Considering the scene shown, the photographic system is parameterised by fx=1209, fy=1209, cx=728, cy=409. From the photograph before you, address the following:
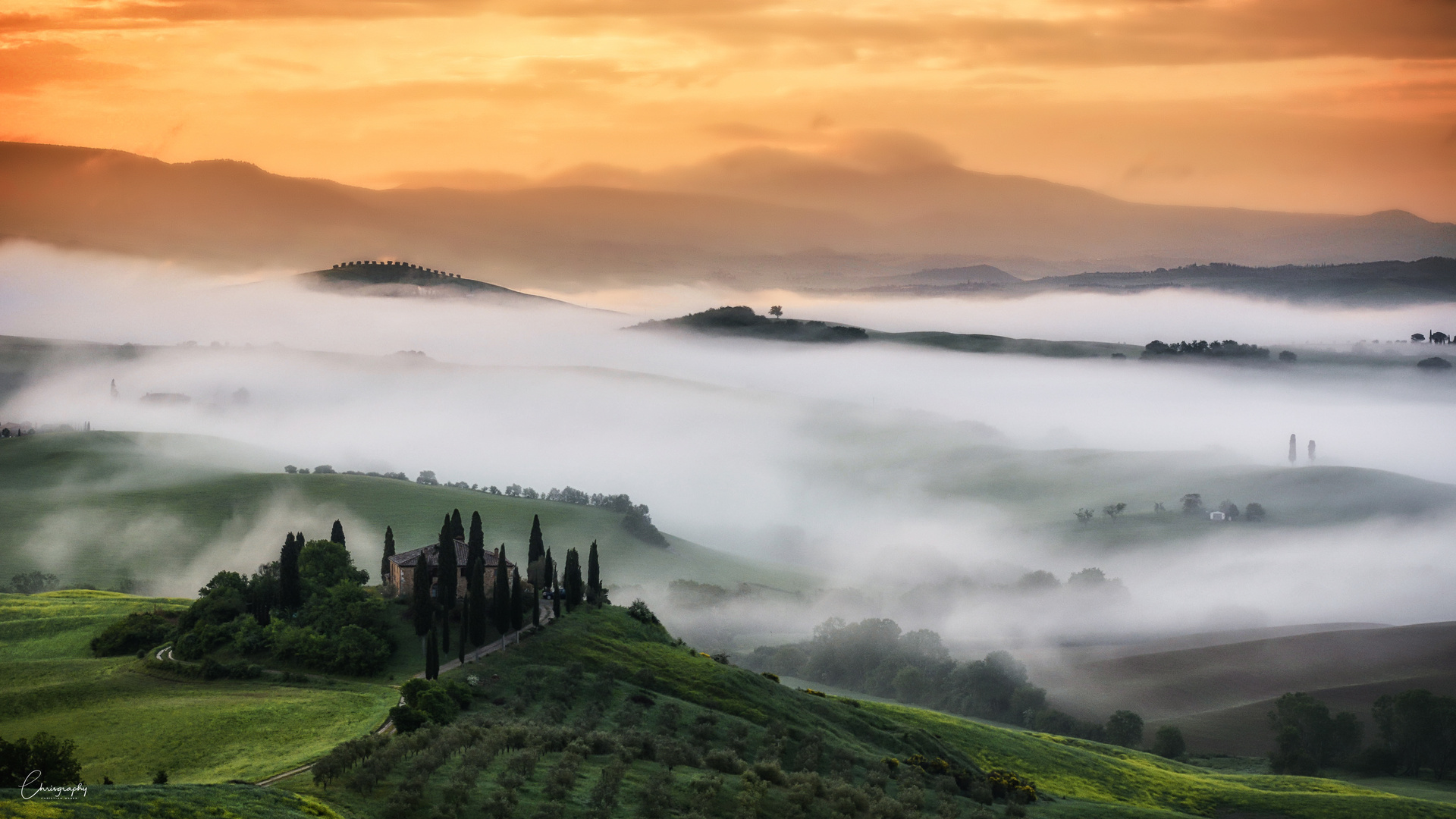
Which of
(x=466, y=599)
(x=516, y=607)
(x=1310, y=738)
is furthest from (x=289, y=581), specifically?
(x=1310, y=738)

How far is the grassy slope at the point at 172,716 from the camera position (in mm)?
69625

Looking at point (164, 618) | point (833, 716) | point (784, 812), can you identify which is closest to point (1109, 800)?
point (833, 716)

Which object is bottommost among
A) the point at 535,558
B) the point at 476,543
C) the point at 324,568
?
the point at 324,568

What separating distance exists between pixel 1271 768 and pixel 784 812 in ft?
388

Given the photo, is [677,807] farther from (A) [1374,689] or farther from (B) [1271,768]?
(A) [1374,689]

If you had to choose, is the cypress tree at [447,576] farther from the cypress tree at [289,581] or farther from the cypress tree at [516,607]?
the cypress tree at [289,581]

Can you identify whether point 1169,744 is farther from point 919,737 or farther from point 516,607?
point 516,607

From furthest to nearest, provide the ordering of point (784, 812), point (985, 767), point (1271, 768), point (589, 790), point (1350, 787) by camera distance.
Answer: point (1271, 768) < point (1350, 787) < point (985, 767) < point (784, 812) < point (589, 790)

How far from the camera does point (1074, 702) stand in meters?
192

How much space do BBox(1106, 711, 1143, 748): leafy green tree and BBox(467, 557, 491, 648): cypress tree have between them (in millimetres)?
106468

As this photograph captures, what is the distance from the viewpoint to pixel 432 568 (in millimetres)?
104000

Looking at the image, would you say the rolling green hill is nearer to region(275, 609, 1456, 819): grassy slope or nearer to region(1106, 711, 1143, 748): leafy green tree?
region(275, 609, 1456, 819): grassy slope

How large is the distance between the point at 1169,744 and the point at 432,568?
369 ft

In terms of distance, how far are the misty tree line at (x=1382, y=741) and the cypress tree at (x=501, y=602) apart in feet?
365
